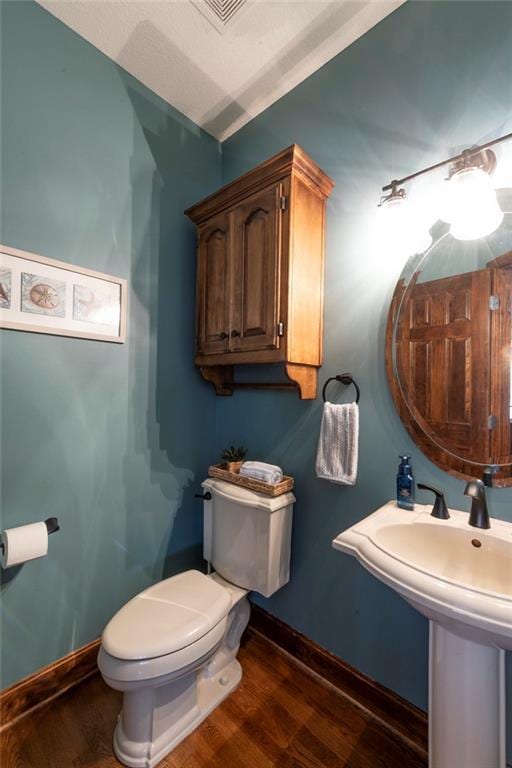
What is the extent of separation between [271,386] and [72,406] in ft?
3.05

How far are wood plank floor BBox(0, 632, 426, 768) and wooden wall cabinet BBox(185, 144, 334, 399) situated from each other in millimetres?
1283

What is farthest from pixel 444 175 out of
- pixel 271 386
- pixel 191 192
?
pixel 191 192

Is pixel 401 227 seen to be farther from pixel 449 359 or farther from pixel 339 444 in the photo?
pixel 339 444

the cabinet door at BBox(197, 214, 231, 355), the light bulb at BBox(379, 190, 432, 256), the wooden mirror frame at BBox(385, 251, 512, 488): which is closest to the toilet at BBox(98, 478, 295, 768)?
the wooden mirror frame at BBox(385, 251, 512, 488)

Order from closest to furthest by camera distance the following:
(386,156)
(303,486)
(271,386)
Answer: (386,156) → (303,486) → (271,386)

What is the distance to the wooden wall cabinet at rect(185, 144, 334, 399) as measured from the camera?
1336mm

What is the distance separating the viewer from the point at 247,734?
47.9 inches

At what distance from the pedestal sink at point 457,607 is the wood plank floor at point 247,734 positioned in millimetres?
380

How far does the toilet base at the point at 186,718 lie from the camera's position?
1105mm

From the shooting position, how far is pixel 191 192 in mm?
1871

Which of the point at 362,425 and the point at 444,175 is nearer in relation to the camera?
the point at 444,175

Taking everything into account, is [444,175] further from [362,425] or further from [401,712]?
[401,712]

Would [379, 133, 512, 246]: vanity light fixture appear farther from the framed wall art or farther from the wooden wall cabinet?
the framed wall art

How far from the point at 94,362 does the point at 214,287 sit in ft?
2.27
